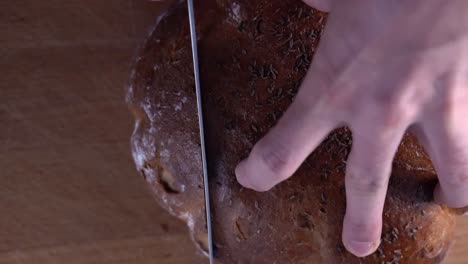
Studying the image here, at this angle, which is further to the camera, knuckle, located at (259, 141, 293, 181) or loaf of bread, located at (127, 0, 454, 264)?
loaf of bread, located at (127, 0, 454, 264)

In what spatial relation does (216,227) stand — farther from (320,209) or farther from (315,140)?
(315,140)

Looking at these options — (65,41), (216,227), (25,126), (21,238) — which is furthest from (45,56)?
(216,227)

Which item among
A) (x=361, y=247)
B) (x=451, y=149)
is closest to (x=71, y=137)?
(x=361, y=247)

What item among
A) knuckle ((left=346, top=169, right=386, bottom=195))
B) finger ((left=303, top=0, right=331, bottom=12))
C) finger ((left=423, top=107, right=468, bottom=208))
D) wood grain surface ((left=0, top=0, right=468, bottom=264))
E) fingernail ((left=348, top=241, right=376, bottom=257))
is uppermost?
finger ((left=303, top=0, right=331, bottom=12))

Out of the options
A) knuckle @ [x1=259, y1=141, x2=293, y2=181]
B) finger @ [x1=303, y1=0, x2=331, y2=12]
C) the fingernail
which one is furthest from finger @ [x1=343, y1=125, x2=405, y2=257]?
finger @ [x1=303, y1=0, x2=331, y2=12]

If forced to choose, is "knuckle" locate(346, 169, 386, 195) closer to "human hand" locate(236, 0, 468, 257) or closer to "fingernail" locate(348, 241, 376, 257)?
"human hand" locate(236, 0, 468, 257)

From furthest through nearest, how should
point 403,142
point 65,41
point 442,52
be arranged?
point 65,41 < point 403,142 < point 442,52

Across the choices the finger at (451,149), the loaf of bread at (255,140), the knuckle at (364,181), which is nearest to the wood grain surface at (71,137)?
the loaf of bread at (255,140)
